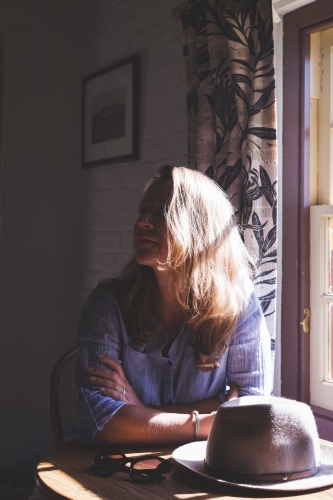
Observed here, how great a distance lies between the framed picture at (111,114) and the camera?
2.74 metres

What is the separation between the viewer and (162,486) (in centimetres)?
112

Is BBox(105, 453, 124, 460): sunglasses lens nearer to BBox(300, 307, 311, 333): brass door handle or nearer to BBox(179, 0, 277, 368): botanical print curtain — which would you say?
BBox(179, 0, 277, 368): botanical print curtain

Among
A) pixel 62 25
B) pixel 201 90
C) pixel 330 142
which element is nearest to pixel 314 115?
pixel 330 142

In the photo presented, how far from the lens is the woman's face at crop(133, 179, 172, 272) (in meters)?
1.57

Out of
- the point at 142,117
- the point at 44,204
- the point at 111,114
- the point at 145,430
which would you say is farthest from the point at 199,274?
the point at 44,204

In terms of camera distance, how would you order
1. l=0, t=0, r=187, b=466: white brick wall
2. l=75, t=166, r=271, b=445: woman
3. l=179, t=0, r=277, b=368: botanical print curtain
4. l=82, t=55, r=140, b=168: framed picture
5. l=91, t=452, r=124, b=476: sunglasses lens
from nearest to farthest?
l=91, t=452, r=124, b=476: sunglasses lens
l=75, t=166, r=271, b=445: woman
l=179, t=0, r=277, b=368: botanical print curtain
l=82, t=55, r=140, b=168: framed picture
l=0, t=0, r=187, b=466: white brick wall

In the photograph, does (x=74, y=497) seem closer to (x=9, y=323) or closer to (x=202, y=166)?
(x=202, y=166)

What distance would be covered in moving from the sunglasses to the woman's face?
1.66ft

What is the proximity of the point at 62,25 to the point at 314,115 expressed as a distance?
1.73 m

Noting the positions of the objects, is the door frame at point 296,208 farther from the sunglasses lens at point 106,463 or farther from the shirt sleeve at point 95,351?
the sunglasses lens at point 106,463

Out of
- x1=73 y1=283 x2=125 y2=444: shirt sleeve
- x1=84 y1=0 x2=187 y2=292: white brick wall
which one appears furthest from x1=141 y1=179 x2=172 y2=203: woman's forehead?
x1=84 y1=0 x2=187 y2=292: white brick wall

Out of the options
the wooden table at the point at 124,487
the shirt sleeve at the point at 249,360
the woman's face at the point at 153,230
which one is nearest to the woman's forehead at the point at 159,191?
the woman's face at the point at 153,230

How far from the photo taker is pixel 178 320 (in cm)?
165

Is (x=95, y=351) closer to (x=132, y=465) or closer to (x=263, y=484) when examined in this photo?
(x=132, y=465)
